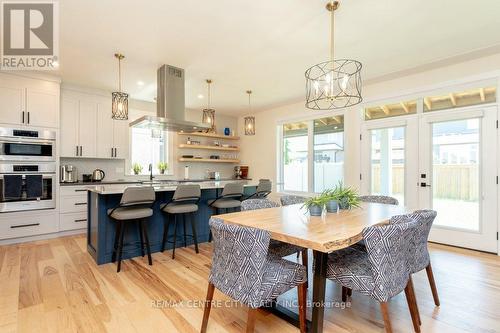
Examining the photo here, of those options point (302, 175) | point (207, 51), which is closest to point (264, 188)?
point (302, 175)

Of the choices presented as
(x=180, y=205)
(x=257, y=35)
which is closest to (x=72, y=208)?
(x=180, y=205)

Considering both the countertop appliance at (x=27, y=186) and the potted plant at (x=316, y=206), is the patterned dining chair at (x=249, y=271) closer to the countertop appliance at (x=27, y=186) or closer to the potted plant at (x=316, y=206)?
the potted plant at (x=316, y=206)

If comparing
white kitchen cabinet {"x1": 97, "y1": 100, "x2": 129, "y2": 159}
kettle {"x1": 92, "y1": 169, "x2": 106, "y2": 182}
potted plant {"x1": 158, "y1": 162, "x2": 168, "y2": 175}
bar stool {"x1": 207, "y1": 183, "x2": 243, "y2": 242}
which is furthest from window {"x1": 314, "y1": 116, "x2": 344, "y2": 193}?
kettle {"x1": 92, "y1": 169, "x2": 106, "y2": 182}

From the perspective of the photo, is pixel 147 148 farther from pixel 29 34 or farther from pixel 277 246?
pixel 277 246

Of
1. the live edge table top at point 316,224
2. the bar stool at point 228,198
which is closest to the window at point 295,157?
the bar stool at point 228,198

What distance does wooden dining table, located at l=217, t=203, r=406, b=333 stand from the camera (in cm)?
153

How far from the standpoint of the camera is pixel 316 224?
192 cm

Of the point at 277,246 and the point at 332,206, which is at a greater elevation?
the point at 332,206

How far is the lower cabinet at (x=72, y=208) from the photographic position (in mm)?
4473

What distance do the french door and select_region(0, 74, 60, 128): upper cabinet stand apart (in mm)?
5447

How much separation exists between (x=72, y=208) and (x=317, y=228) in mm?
4479

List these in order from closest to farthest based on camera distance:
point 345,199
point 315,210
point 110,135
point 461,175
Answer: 1. point 315,210
2. point 345,199
3. point 461,175
4. point 110,135

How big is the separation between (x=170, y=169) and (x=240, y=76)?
9.85 feet

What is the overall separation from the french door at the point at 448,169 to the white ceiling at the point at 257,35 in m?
0.94
